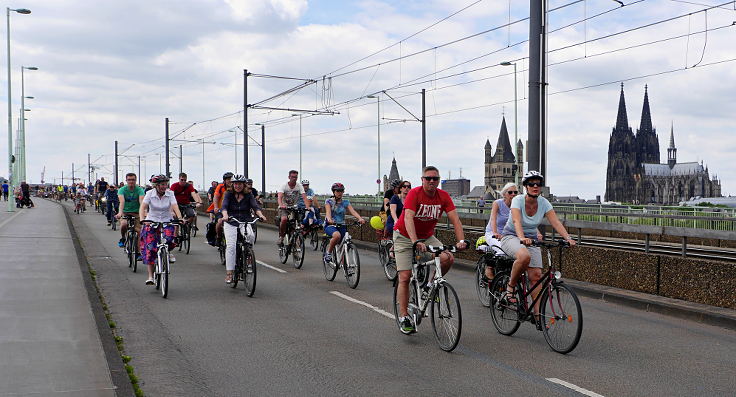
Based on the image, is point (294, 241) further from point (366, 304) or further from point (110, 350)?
point (110, 350)

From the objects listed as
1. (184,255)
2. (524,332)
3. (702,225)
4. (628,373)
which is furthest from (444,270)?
(702,225)

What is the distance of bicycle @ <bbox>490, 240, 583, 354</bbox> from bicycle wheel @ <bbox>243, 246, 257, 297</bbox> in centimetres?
379

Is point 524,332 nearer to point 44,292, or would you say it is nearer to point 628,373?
point 628,373

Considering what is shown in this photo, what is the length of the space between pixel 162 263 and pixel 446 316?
16.6ft

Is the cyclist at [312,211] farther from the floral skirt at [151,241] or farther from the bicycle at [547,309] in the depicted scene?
the bicycle at [547,309]

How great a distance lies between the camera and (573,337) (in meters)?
6.60

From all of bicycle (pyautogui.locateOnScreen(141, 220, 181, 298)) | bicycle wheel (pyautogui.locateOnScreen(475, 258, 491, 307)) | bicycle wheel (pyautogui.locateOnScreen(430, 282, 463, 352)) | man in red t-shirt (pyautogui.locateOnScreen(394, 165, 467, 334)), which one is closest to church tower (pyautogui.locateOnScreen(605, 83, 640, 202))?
bicycle wheel (pyautogui.locateOnScreen(475, 258, 491, 307))

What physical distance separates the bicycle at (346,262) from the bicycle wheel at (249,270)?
167 cm

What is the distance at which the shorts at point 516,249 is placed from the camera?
24.1 feet

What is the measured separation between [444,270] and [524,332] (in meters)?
1.27

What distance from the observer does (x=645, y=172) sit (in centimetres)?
14888

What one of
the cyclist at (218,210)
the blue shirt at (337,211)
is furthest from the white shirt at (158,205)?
the blue shirt at (337,211)

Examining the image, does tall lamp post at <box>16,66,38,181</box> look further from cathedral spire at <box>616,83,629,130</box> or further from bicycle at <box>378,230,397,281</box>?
cathedral spire at <box>616,83,629,130</box>

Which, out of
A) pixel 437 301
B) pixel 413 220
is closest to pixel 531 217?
pixel 413 220
